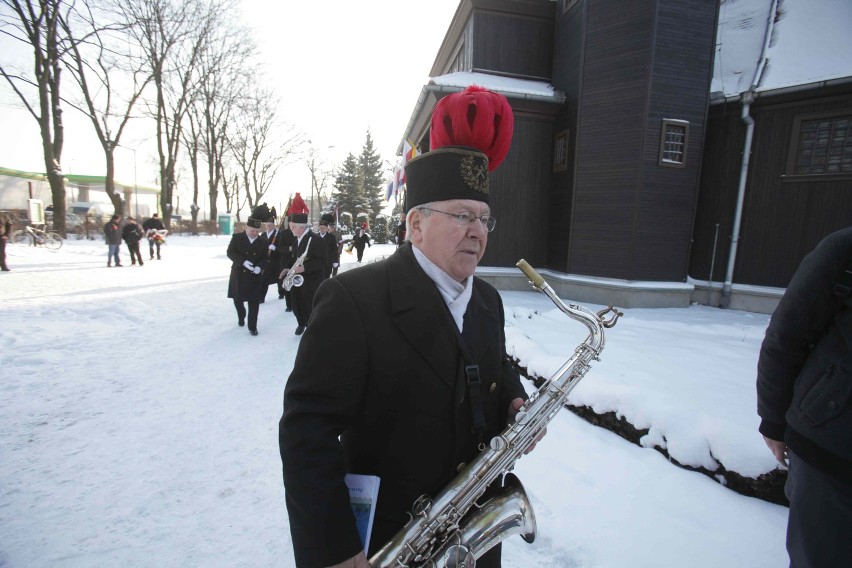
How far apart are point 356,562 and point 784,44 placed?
46.6 ft

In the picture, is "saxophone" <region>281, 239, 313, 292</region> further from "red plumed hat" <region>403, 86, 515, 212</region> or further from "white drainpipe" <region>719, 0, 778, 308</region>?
"white drainpipe" <region>719, 0, 778, 308</region>

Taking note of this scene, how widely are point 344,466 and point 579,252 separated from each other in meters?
10.5

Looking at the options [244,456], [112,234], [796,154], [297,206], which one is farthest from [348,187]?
[244,456]

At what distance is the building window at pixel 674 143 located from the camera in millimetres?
9648

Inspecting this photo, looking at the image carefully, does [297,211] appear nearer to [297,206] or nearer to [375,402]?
[297,206]

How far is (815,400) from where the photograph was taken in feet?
5.64

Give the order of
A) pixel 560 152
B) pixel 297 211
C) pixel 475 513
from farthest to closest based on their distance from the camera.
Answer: pixel 560 152, pixel 297 211, pixel 475 513

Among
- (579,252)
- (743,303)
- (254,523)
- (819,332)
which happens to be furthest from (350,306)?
(743,303)

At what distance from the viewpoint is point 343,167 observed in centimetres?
4925

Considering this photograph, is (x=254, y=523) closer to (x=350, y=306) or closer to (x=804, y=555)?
(x=350, y=306)

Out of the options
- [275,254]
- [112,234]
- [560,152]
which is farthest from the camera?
[112,234]

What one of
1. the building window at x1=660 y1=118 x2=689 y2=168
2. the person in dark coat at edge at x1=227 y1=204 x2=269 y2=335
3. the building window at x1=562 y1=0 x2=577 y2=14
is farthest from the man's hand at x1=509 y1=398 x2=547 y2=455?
the building window at x1=562 y1=0 x2=577 y2=14

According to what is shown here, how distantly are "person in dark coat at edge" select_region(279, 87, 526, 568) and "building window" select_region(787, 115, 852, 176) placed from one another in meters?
11.7

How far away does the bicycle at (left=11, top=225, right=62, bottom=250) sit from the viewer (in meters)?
18.5
